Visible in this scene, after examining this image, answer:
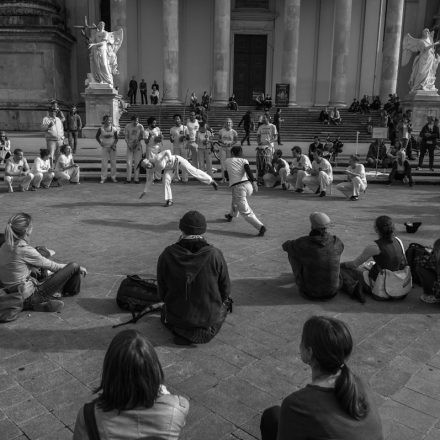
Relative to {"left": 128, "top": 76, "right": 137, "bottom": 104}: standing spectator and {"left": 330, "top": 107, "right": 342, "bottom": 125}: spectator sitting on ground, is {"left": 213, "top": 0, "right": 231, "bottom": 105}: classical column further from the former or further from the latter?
{"left": 330, "top": 107, "right": 342, "bottom": 125}: spectator sitting on ground

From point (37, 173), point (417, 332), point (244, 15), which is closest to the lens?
point (417, 332)

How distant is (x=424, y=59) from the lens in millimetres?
22531

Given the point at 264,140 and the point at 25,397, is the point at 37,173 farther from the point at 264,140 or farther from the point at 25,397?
the point at 25,397

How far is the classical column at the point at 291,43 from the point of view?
1058 inches

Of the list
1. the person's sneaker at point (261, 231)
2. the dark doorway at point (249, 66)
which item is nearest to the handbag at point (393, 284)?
the person's sneaker at point (261, 231)

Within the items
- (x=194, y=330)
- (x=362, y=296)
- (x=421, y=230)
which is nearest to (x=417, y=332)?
(x=362, y=296)

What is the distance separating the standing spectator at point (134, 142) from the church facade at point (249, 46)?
44.0 feet

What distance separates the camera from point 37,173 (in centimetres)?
1302

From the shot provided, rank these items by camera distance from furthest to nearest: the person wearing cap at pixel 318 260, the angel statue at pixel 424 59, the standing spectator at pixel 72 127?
the angel statue at pixel 424 59 < the standing spectator at pixel 72 127 < the person wearing cap at pixel 318 260

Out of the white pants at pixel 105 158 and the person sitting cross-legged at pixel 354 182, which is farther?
the white pants at pixel 105 158

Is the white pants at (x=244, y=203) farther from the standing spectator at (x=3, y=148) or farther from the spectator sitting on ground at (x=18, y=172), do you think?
the standing spectator at (x=3, y=148)

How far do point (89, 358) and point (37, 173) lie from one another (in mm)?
9651

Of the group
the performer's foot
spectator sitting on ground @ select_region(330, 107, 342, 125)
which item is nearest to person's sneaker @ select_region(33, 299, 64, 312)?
the performer's foot

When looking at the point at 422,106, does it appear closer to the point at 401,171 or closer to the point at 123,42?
the point at 401,171
